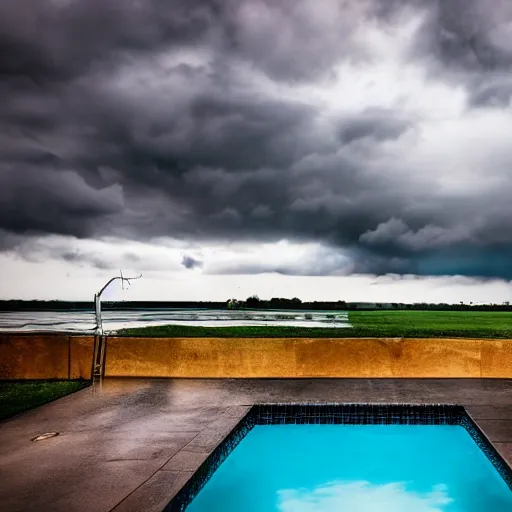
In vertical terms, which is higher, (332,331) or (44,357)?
(44,357)

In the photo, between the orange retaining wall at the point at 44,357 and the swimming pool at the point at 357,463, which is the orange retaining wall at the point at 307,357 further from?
the swimming pool at the point at 357,463

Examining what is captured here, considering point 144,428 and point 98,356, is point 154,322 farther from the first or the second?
point 144,428

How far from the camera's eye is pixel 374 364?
9867 millimetres

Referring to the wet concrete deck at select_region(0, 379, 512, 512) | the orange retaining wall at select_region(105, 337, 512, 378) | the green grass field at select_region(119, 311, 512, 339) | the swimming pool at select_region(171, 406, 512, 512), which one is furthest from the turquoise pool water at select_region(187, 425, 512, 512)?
the green grass field at select_region(119, 311, 512, 339)

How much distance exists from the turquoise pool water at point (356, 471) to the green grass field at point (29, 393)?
3.24 m

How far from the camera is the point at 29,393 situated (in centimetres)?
839

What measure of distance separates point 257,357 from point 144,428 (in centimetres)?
417

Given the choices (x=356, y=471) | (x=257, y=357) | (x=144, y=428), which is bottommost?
(x=356, y=471)

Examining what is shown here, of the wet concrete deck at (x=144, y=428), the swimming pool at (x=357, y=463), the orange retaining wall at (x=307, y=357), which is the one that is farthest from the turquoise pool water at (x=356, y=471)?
the orange retaining wall at (x=307, y=357)

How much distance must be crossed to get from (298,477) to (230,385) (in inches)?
101

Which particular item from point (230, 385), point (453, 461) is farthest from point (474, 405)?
point (230, 385)

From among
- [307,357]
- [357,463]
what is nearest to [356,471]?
[357,463]

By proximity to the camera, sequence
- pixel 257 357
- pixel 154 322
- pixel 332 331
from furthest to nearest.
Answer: pixel 154 322
pixel 332 331
pixel 257 357

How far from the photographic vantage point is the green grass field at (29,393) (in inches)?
285
